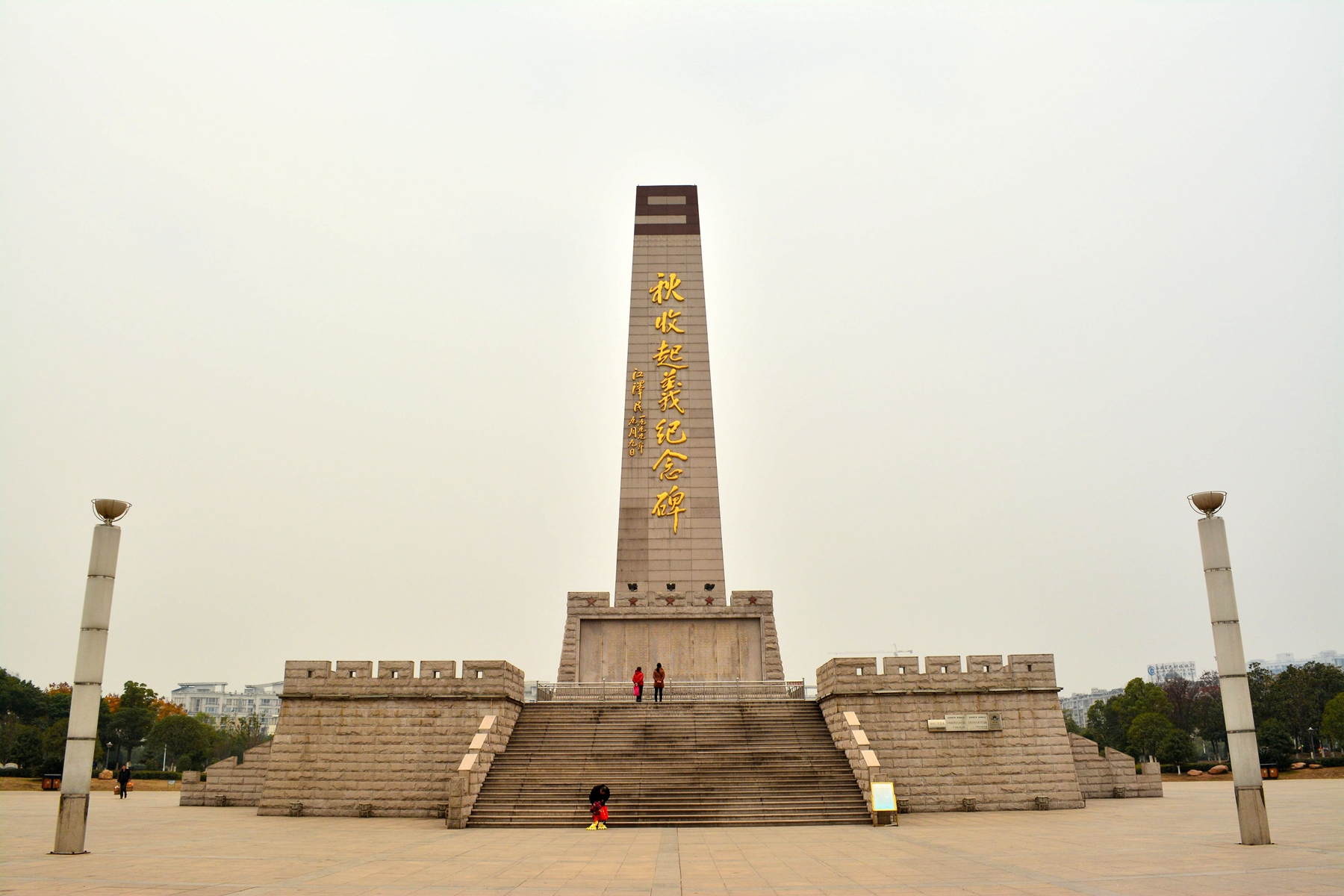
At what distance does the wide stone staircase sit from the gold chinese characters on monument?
35.5ft

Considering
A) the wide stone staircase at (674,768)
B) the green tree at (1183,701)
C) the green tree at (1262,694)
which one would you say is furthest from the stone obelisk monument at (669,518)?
the green tree at (1183,701)

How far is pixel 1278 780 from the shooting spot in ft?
109

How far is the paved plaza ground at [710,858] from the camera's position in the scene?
9.45 metres

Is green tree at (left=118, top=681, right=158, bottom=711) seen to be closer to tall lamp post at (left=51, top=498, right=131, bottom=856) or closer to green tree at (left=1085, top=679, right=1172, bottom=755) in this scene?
tall lamp post at (left=51, top=498, right=131, bottom=856)

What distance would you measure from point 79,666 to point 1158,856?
1481 centimetres

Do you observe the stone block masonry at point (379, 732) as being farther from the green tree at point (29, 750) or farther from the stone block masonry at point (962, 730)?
the green tree at point (29, 750)

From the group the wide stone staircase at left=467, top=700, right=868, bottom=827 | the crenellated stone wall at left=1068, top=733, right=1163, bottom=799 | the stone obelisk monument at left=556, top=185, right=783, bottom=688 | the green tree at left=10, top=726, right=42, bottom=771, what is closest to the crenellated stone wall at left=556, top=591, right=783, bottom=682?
the stone obelisk monument at left=556, top=185, right=783, bottom=688

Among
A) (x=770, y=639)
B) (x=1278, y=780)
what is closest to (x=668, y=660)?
(x=770, y=639)

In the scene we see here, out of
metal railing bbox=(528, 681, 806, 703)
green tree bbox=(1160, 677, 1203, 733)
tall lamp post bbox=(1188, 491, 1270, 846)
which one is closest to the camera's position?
tall lamp post bbox=(1188, 491, 1270, 846)

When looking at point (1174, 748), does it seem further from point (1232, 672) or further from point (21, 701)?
point (21, 701)

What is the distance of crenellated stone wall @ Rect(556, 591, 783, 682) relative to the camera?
29125 millimetres

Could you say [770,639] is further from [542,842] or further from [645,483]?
[542,842]

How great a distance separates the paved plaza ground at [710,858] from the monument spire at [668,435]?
549 inches

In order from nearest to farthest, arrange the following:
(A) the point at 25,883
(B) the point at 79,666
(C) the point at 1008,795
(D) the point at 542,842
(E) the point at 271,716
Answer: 1. (A) the point at 25,883
2. (B) the point at 79,666
3. (D) the point at 542,842
4. (C) the point at 1008,795
5. (E) the point at 271,716
